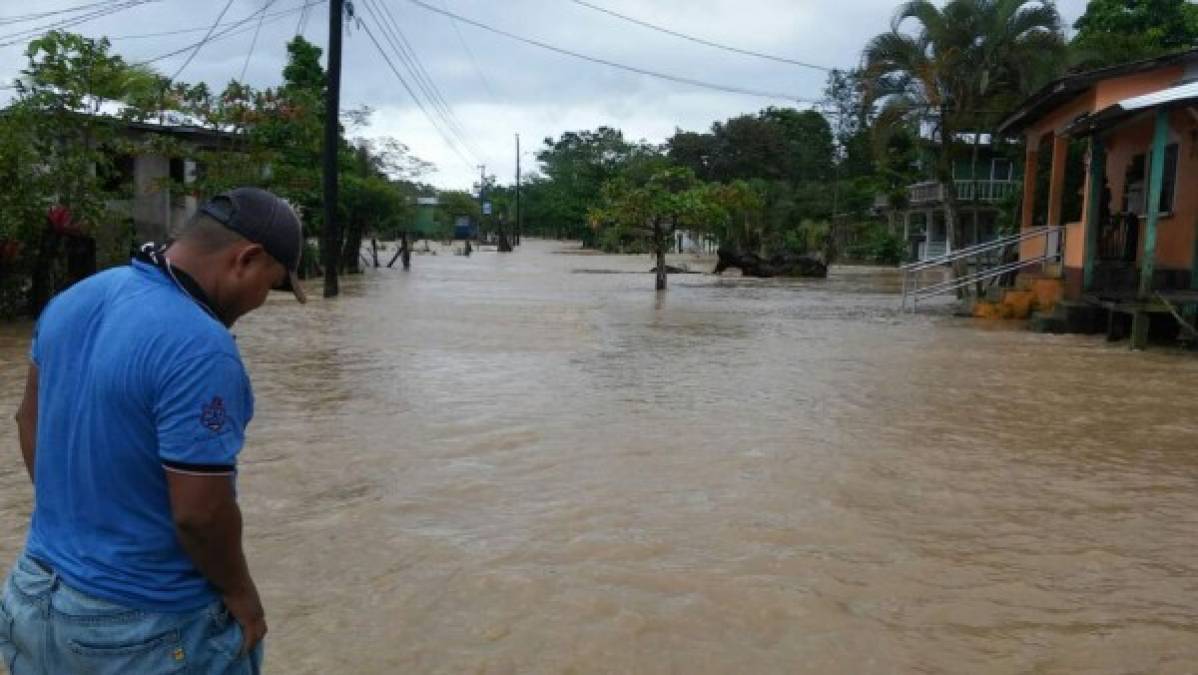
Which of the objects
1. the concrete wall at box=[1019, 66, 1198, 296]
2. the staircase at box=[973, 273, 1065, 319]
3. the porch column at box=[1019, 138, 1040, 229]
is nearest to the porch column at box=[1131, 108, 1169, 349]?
the concrete wall at box=[1019, 66, 1198, 296]

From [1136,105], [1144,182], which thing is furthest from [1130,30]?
[1136,105]

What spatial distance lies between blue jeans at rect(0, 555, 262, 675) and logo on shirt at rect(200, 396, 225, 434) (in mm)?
423

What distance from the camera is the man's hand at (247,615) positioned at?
6.97ft

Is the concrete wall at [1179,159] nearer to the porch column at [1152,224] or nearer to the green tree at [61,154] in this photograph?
the porch column at [1152,224]

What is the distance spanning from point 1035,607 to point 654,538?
176cm

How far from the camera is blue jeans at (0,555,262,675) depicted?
200cm

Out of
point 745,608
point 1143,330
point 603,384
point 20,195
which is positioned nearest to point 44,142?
point 20,195

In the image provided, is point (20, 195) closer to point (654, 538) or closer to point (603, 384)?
point (603, 384)

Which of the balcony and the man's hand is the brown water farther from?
the balcony

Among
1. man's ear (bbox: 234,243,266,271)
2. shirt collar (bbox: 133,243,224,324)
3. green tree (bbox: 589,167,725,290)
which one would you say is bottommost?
shirt collar (bbox: 133,243,224,324)

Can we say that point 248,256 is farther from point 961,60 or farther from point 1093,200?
point 961,60

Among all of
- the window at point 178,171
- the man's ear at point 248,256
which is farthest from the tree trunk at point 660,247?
the man's ear at point 248,256

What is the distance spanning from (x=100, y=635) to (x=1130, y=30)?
3549 cm

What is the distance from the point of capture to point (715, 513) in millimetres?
5422
